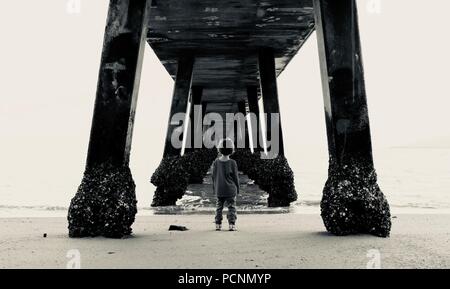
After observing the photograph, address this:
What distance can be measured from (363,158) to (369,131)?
362mm

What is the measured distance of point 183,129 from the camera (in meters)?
14.4

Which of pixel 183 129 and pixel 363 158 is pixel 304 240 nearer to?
pixel 363 158

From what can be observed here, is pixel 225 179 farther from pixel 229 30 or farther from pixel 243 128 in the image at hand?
pixel 243 128

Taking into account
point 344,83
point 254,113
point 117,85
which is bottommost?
point 344,83

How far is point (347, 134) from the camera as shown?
20.9ft

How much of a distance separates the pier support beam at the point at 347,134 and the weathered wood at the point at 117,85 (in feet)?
8.03

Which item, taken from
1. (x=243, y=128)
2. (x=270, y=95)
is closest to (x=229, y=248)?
(x=270, y=95)

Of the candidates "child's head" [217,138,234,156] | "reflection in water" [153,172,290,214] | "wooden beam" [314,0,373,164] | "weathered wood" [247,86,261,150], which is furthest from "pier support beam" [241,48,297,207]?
"wooden beam" [314,0,373,164]

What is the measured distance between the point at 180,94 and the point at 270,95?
259cm

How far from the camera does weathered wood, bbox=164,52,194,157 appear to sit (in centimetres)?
1412

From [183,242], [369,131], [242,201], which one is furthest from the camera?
[242,201]

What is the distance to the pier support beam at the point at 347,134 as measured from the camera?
614 centimetres

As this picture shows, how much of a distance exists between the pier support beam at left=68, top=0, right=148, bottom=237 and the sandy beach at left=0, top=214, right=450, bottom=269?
10.7 inches
